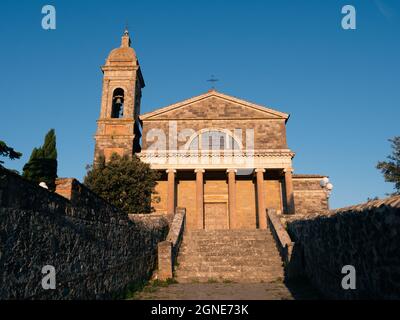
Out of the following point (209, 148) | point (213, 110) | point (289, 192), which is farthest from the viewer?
point (213, 110)

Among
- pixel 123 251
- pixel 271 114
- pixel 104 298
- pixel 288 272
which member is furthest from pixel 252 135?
pixel 104 298

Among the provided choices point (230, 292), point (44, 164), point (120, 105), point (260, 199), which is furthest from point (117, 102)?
point (230, 292)

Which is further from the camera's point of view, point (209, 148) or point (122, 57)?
point (122, 57)

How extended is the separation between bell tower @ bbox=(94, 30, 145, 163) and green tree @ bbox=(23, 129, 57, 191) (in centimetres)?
394

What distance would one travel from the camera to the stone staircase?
10898 mm

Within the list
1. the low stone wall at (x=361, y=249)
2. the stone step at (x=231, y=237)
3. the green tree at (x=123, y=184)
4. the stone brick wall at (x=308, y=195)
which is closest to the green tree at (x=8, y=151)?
the green tree at (x=123, y=184)

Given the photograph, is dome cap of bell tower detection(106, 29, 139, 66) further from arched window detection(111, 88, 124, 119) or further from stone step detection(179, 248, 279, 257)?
stone step detection(179, 248, 279, 257)

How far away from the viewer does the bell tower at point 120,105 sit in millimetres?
23312

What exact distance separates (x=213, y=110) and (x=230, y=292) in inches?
713

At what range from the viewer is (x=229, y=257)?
12.3 metres

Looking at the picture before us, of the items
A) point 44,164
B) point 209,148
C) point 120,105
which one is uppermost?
point 120,105

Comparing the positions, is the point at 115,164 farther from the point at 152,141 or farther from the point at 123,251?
the point at 123,251

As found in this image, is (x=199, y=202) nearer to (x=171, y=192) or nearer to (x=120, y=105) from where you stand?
(x=171, y=192)

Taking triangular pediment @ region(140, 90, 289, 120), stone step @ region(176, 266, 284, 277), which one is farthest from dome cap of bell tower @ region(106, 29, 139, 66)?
stone step @ region(176, 266, 284, 277)
